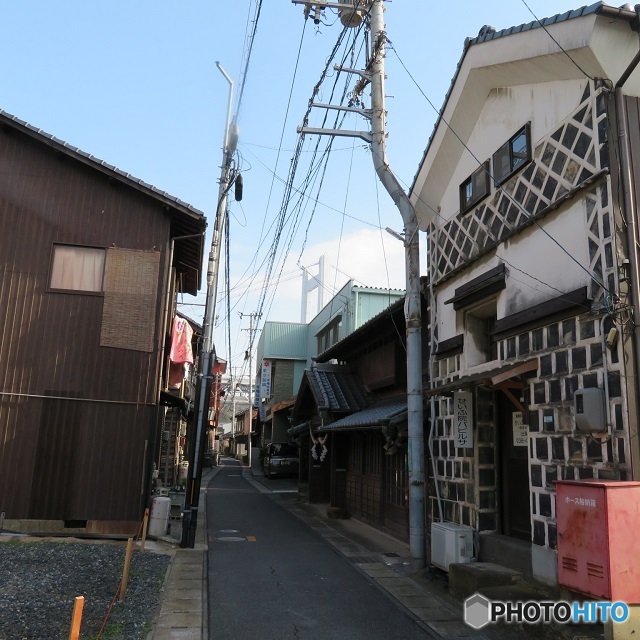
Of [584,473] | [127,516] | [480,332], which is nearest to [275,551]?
[127,516]

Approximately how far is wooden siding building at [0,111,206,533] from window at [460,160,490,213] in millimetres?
6724

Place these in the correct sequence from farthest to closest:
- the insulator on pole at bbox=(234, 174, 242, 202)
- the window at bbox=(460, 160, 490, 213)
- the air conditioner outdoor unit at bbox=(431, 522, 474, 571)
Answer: the insulator on pole at bbox=(234, 174, 242, 202), the window at bbox=(460, 160, 490, 213), the air conditioner outdoor unit at bbox=(431, 522, 474, 571)

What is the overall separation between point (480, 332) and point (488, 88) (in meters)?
4.31

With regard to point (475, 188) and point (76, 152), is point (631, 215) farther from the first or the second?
point (76, 152)

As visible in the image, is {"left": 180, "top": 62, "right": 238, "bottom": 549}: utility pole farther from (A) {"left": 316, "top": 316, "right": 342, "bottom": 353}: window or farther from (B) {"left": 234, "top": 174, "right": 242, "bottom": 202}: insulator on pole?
(A) {"left": 316, "top": 316, "right": 342, "bottom": 353}: window

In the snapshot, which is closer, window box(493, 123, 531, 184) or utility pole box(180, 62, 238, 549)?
window box(493, 123, 531, 184)

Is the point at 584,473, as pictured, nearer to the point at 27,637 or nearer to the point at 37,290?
the point at 27,637

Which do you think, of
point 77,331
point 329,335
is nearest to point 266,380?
point 329,335

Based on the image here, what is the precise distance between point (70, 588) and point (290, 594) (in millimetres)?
3226

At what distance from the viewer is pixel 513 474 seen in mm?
9398

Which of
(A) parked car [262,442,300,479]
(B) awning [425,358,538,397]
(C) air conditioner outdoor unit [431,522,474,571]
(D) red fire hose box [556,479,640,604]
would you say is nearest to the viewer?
(D) red fire hose box [556,479,640,604]

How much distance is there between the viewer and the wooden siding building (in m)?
13.0

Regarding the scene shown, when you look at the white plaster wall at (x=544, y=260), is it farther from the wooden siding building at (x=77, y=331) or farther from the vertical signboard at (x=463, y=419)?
the wooden siding building at (x=77, y=331)

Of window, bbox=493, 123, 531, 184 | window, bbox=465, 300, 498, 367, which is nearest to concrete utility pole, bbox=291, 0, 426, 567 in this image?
window, bbox=465, 300, 498, 367
